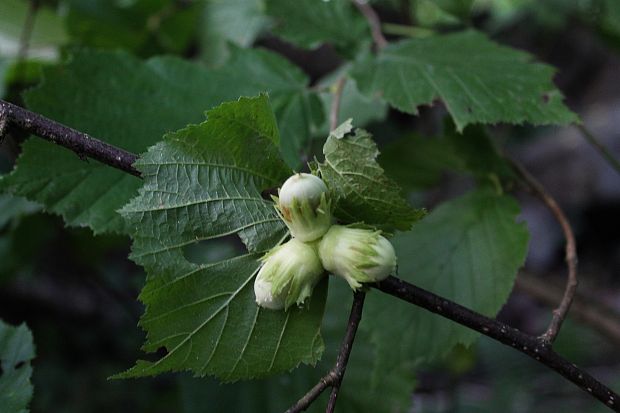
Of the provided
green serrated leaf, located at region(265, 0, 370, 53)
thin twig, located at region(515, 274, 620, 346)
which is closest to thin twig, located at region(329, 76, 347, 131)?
green serrated leaf, located at region(265, 0, 370, 53)

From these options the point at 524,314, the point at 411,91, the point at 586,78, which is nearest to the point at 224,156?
the point at 411,91

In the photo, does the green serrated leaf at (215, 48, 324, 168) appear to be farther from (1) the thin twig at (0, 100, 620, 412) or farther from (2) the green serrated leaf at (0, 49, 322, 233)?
(1) the thin twig at (0, 100, 620, 412)

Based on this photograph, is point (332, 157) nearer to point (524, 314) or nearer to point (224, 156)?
point (224, 156)

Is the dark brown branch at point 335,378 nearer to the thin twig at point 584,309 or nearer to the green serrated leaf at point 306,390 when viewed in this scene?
the green serrated leaf at point 306,390

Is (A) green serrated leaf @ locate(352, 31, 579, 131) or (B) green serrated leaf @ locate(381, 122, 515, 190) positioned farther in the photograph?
(B) green serrated leaf @ locate(381, 122, 515, 190)

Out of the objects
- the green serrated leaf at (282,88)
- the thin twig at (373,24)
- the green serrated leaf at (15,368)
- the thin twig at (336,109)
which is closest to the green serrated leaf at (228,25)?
the thin twig at (373,24)

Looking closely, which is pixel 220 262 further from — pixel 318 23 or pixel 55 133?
pixel 318 23
